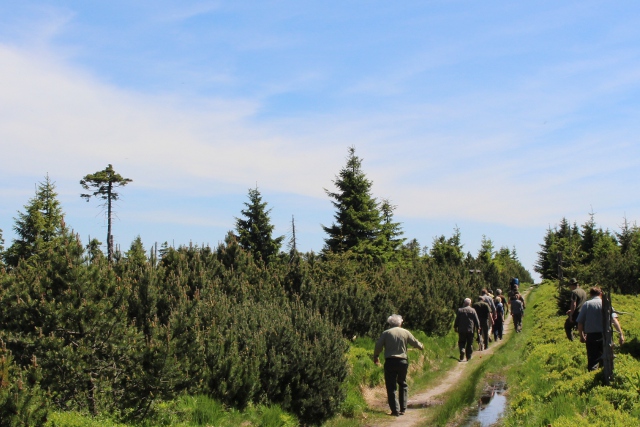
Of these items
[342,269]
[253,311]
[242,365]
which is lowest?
[242,365]

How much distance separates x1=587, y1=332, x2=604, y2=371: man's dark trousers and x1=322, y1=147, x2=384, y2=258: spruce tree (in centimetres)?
2980

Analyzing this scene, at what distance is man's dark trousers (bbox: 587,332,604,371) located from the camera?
12.7m

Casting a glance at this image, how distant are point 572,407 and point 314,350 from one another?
5.29m

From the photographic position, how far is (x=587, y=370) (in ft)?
42.6

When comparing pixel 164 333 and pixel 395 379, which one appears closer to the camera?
pixel 164 333

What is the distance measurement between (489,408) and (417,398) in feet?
8.73

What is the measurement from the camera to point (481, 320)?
22.6 m

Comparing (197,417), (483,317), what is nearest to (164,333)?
(197,417)

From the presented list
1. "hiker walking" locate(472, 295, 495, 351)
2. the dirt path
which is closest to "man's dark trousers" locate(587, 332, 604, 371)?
the dirt path

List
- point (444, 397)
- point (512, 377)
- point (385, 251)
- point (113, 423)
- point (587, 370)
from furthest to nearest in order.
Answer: point (385, 251) → point (512, 377) → point (444, 397) → point (587, 370) → point (113, 423)

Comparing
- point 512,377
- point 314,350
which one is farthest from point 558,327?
point 314,350

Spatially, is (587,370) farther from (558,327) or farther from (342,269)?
(342,269)

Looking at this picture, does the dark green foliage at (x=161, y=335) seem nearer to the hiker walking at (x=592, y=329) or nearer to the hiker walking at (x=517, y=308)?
the hiker walking at (x=592, y=329)

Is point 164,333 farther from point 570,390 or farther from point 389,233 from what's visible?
point 389,233
